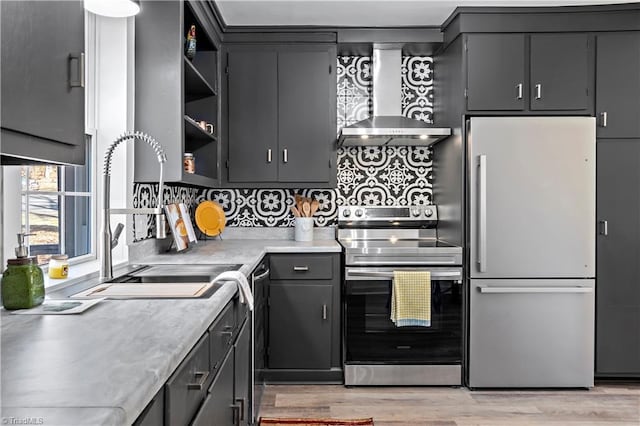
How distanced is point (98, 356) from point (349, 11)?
9.51 feet

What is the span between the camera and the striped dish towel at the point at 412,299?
10.2 feet

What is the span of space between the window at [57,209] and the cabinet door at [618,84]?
3.06 metres

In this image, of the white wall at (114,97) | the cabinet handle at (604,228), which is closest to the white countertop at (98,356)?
the white wall at (114,97)

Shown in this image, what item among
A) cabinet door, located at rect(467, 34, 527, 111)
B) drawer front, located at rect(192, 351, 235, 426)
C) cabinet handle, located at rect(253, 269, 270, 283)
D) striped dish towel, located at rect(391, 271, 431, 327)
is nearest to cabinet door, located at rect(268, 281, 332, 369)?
cabinet handle, located at rect(253, 269, 270, 283)

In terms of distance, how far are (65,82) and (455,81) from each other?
2.74 metres

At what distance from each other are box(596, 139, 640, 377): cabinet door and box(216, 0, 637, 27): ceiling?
1027 mm

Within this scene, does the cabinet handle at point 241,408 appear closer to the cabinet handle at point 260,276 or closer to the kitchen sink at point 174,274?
the kitchen sink at point 174,274

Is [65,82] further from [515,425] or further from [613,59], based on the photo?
[613,59]

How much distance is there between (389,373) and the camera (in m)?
3.17

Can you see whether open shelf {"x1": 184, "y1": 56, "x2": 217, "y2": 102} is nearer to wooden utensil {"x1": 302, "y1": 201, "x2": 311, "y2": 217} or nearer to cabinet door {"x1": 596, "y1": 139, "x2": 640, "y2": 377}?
wooden utensil {"x1": 302, "y1": 201, "x2": 311, "y2": 217}

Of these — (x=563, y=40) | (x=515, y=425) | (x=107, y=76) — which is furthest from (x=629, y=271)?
(x=107, y=76)

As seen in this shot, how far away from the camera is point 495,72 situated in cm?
323

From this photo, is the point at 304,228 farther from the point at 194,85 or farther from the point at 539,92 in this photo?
the point at 539,92

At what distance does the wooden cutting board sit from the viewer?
1637 millimetres
